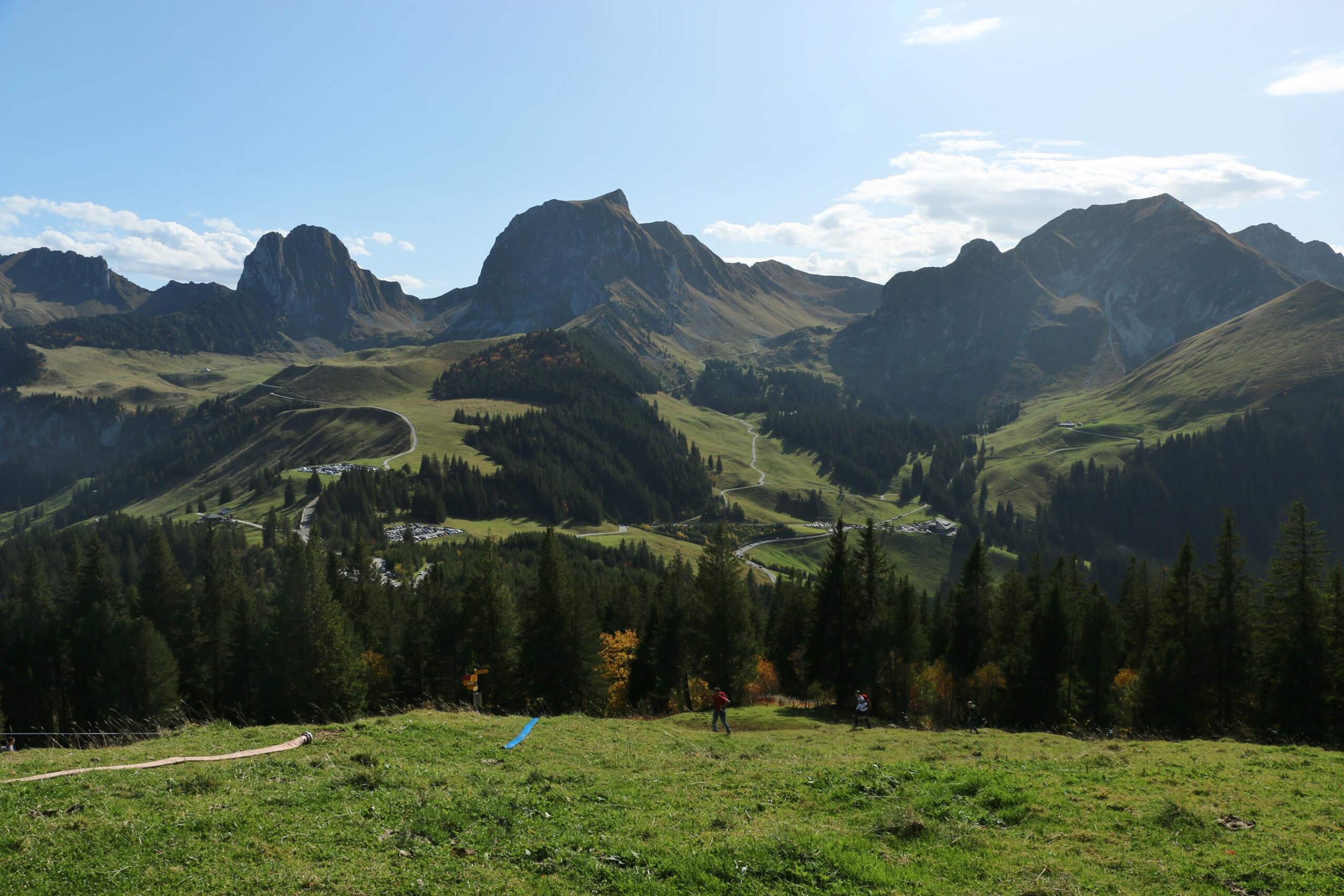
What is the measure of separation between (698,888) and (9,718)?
81201mm

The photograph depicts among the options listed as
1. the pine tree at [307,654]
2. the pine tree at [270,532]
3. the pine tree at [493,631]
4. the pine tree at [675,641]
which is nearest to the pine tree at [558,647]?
the pine tree at [493,631]

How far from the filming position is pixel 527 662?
58.5m

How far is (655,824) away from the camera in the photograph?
1662cm

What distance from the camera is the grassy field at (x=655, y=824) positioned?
13.5m

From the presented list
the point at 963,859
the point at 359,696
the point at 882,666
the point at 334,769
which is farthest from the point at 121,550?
the point at 963,859

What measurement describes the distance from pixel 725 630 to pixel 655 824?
4136cm

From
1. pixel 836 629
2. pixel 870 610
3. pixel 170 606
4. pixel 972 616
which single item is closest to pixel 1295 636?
pixel 870 610

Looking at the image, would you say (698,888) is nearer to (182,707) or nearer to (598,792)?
(598,792)

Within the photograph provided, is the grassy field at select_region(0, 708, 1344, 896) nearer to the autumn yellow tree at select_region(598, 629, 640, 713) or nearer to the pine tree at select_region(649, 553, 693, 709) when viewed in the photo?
the pine tree at select_region(649, 553, 693, 709)

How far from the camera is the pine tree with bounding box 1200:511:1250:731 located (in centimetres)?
5278

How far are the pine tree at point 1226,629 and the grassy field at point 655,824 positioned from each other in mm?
34170

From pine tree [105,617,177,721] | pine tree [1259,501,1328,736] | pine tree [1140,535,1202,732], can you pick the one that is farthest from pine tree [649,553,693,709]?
pine tree [105,617,177,721]

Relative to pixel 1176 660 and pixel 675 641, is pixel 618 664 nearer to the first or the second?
pixel 675 641

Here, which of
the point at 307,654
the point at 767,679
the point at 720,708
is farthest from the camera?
the point at 767,679
